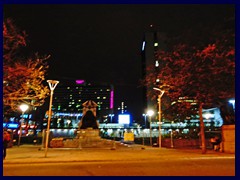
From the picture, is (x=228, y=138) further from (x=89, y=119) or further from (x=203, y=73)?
(x=89, y=119)

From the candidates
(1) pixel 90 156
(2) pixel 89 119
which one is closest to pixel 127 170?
(1) pixel 90 156

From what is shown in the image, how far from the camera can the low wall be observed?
70.9ft

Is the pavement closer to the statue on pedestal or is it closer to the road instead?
the road

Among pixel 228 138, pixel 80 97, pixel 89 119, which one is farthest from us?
pixel 80 97

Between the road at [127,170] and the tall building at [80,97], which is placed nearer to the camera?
the road at [127,170]

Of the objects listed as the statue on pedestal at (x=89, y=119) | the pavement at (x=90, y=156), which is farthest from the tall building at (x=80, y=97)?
the pavement at (x=90, y=156)

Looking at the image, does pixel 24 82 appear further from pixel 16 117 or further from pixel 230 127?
pixel 16 117

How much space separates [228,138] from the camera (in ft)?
71.9

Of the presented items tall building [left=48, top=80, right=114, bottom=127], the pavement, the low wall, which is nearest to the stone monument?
the pavement

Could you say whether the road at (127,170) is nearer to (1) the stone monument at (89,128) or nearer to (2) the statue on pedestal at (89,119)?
(1) the stone monument at (89,128)

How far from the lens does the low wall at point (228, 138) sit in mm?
21609
